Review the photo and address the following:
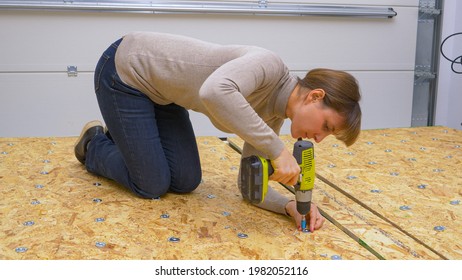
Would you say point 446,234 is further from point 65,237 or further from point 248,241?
point 65,237

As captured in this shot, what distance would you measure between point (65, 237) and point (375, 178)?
1565 mm

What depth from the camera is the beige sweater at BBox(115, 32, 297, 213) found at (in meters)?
1.78

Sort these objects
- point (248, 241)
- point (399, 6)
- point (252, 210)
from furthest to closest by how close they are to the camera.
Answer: point (399, 6) < point (252, 210) < point (248, 241)

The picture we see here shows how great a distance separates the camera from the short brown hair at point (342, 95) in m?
1.92

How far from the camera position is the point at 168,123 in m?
2.50

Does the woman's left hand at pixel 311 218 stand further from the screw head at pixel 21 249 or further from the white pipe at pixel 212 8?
the white pipe at pixel 212 8

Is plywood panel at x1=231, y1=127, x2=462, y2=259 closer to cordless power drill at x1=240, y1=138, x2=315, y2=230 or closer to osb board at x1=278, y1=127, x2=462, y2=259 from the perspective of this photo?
osb board at x1=278, y1=127, x2=462, y2=259

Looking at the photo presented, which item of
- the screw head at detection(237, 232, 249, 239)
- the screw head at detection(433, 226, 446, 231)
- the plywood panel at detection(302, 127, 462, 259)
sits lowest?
the plywood panel at detection(302, 127, 462, 259)

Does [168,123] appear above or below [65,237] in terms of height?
above

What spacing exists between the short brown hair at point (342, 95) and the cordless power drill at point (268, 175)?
0.53 feet

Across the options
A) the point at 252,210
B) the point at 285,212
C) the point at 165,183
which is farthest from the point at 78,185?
the point at 285,212

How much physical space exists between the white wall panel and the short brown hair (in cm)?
249

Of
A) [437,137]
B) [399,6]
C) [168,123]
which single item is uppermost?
[399,6]

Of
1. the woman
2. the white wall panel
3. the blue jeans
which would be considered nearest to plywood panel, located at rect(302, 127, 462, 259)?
the woman
